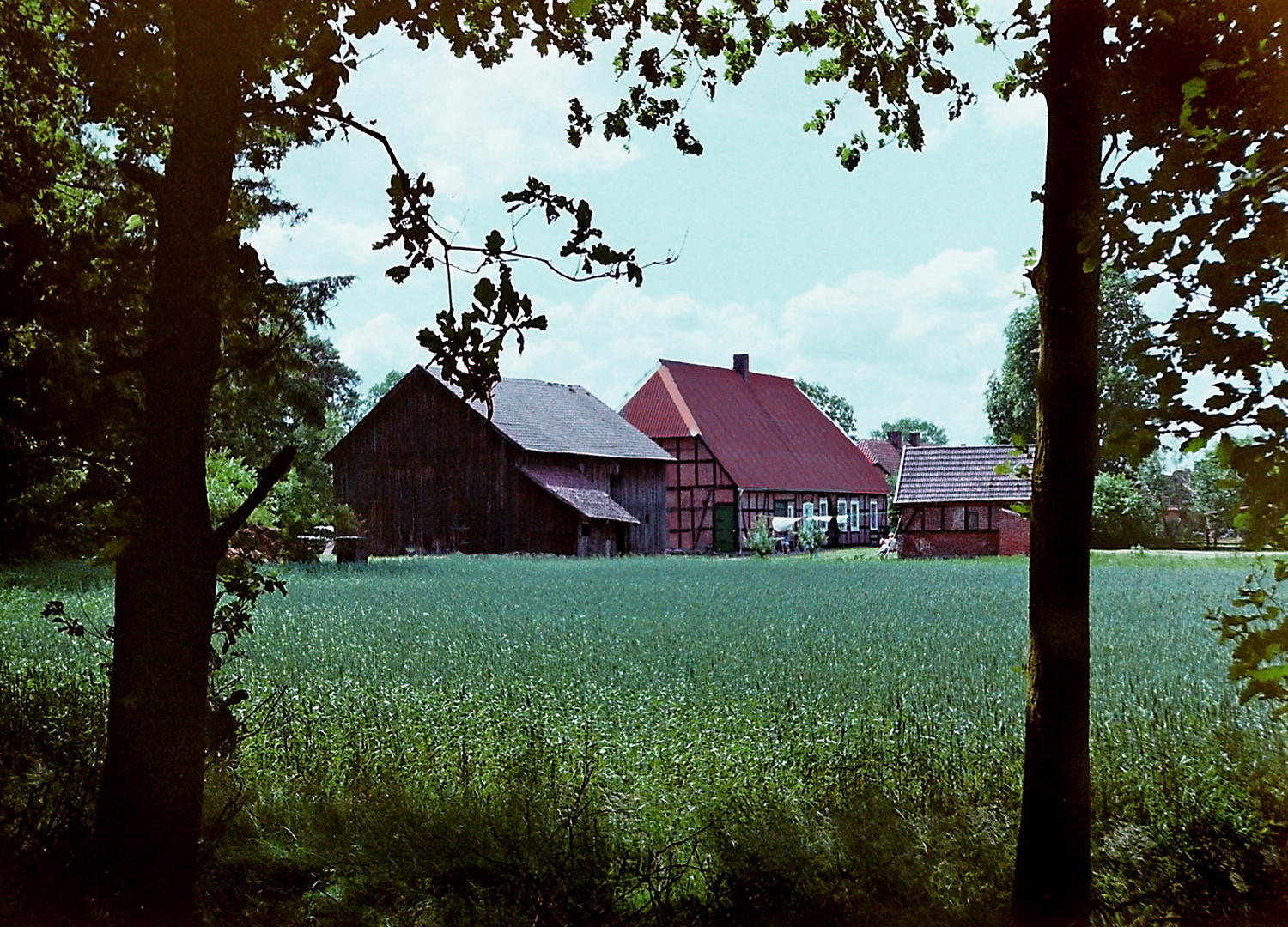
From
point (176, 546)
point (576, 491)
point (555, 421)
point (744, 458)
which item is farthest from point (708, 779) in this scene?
point (744, 458)

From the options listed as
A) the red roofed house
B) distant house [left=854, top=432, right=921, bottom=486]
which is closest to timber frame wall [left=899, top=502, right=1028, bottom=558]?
the red roofed house

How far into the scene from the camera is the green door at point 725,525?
44594mm

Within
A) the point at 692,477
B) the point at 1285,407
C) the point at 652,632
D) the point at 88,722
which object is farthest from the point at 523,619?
the point at 692,477

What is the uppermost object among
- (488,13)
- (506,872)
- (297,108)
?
(488,13)

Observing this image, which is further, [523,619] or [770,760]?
[523,619]

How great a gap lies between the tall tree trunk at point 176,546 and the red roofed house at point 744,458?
40.7 meters

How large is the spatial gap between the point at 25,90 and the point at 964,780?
5.72 metres

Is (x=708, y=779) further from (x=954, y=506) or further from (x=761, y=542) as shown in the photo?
(x=954, y=506)

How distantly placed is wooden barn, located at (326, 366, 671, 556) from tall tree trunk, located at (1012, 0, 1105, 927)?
32.1 metres

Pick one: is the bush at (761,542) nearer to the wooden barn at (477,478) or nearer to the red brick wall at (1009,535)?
the wooden barn at (477,478)

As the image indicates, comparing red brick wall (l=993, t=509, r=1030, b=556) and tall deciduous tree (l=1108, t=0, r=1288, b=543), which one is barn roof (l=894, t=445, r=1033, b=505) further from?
tall deciduous tree (l=1108, t=0, r=1288, b=543)

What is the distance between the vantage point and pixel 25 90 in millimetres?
5730

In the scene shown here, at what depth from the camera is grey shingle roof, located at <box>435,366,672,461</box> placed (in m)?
38.1

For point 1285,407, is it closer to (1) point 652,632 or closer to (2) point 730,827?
(2) point 730,827
